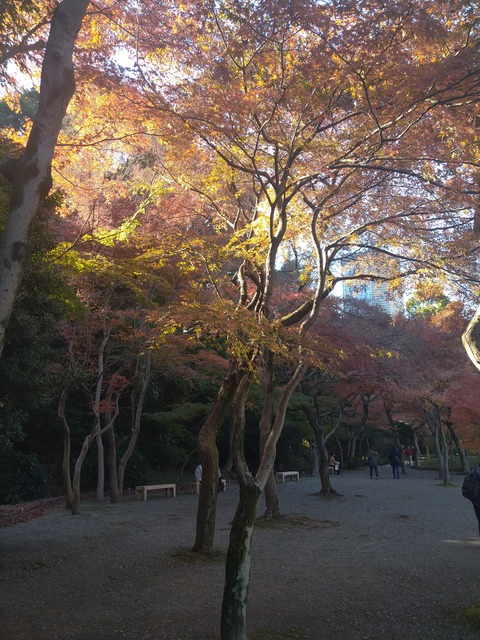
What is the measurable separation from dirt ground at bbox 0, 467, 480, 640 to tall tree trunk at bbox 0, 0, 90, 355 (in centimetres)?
349

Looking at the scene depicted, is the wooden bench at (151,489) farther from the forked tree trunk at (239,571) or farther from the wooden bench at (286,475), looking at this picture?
the forked tree trunk at (239,571)

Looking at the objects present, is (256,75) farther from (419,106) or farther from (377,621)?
(377,621)

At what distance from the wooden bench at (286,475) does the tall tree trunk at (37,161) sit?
23.0 m

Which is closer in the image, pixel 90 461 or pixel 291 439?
pixel 90 461

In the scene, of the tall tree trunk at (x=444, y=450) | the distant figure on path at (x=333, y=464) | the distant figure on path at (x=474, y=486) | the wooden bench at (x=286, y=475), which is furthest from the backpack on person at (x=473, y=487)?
the distant figure on path at (x=333, y=464)

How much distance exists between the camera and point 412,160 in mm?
7195

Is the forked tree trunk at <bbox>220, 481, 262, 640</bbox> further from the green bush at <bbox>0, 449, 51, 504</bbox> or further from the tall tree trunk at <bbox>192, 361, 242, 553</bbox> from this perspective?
the green bush at <bbox>0, 449, 51, 504</bbox>

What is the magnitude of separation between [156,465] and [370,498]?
1021 centimetres

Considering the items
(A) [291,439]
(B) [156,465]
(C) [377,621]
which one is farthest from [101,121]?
(A) [291,439]

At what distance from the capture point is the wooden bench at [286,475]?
25.5m

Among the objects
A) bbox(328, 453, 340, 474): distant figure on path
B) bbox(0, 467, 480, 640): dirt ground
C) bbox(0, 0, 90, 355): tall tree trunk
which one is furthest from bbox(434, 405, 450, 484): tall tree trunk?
bbox(0, 0, 90, 355): tall tree trunk

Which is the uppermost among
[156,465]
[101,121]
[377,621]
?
[101,121]

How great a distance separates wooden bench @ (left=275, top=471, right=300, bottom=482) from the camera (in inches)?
1006

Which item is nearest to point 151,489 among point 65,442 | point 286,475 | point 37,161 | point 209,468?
point 65,442
